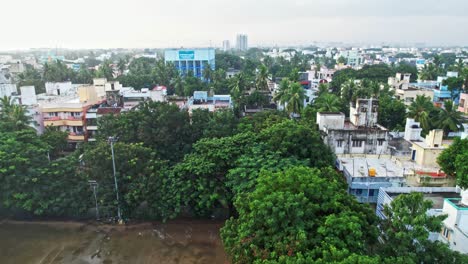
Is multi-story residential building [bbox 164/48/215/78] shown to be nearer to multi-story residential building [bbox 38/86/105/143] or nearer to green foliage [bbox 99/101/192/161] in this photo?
multi-story residential building [bbox 38/86/105/143]

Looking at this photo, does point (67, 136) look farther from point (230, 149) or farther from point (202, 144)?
point (230, 149)

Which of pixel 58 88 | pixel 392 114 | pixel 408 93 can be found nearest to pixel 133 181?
pixel 392 114

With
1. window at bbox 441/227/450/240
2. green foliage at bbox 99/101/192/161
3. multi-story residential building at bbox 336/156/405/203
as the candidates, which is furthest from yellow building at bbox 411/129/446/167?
green foliage at bbox 99/101/192/161

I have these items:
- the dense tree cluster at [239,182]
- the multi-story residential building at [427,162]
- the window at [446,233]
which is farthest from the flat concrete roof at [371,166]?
the window at [446,233]

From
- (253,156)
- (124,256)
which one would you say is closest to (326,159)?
(253,156)

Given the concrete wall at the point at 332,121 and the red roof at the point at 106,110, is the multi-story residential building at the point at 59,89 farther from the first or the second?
the concrete wall at the point at 332,121

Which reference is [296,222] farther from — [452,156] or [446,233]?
[452,156]
